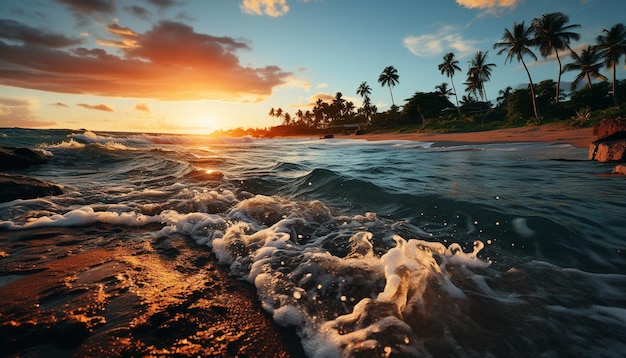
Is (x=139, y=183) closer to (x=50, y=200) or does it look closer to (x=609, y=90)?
(x=50, y=200)

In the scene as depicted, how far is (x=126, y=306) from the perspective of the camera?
84.7 inches

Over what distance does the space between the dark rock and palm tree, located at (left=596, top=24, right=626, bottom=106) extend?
56.2m

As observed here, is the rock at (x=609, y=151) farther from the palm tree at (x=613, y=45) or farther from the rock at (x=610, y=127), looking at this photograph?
the palm tree at (x=613, y=45)

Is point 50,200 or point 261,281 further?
point 50,200

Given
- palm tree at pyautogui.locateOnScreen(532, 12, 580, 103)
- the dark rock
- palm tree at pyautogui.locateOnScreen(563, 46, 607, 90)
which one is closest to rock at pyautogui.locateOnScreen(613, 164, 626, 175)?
the dark rock

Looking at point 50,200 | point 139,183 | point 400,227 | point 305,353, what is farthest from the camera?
point 139,183

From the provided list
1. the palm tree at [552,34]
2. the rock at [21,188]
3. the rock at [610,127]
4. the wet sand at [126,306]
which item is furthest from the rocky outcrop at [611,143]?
the palm tree at [552,34]

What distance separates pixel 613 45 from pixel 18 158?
195ft

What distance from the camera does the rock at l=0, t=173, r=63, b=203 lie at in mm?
5340

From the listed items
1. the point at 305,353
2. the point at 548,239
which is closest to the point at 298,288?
the point at 305,353

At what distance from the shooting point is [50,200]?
18.0 ft

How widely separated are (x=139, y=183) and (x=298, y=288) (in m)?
7.86

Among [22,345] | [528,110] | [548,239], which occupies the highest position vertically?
[528,110]

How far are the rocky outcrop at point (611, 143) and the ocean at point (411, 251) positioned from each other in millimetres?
3377
